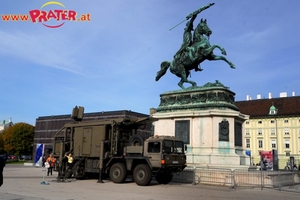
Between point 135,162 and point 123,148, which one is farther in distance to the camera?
point 123,148

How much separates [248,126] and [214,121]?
5799 cm

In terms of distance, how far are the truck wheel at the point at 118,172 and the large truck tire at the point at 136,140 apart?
1182 mm

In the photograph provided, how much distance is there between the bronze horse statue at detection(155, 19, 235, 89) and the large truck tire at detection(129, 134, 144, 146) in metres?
6.60

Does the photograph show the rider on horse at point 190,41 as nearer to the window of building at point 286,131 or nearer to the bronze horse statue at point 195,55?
the bronze horse statue at point 195,55

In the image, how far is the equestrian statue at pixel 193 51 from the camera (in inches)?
832

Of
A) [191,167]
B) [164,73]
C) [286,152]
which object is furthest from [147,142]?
[286,152]

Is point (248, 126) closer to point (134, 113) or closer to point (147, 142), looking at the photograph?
point (134, 113)

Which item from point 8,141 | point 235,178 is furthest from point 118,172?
point 8,141

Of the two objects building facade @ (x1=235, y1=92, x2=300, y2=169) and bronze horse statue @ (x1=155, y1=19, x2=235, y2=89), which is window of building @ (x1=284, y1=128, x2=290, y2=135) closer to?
building facade @ (x1=235, y1=92, x2=300, y2=169)

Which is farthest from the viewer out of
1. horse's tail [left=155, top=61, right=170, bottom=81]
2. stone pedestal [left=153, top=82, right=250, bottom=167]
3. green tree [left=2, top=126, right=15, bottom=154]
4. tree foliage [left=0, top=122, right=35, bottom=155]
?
green tree [left=2, top=126, right=15, bottom=154]

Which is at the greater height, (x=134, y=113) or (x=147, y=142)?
(x=134, y=113)

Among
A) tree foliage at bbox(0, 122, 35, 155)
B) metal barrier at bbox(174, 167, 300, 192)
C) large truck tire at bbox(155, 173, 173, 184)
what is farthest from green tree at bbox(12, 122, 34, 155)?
large truck tire at bbox(155, 173, 173, 184)

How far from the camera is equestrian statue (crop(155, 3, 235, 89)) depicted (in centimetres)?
2114

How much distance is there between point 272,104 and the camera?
72.4 metres
